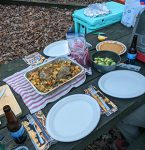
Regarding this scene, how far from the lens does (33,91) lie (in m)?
1.38

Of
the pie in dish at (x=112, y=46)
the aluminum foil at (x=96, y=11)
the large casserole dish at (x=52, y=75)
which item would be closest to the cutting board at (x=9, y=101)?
the large casserole dish at (x=52, y=75)

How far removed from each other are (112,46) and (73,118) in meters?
0.87

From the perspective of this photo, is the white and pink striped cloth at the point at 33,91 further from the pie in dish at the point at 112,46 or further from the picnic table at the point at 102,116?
the pie in dish at the point at 112,46

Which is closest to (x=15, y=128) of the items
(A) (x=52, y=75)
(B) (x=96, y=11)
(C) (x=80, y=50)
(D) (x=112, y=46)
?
(A) (x=52, y=75)

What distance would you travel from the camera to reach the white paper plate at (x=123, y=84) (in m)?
1.30

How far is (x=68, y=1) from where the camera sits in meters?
4.94

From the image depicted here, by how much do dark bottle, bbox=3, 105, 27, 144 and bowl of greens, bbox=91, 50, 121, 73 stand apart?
72cm


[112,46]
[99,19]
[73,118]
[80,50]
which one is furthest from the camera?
[99,19]

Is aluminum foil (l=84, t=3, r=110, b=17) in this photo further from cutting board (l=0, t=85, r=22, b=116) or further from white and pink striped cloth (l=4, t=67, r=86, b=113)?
cutting board (l=0, t=85, r=22, b=116)

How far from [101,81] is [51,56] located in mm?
554

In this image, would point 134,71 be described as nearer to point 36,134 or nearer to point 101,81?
point 101,81

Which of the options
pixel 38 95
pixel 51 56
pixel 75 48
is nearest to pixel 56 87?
pixel 38 95

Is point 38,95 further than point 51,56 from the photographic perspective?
No

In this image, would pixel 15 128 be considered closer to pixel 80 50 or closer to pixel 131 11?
pixel 80 50
